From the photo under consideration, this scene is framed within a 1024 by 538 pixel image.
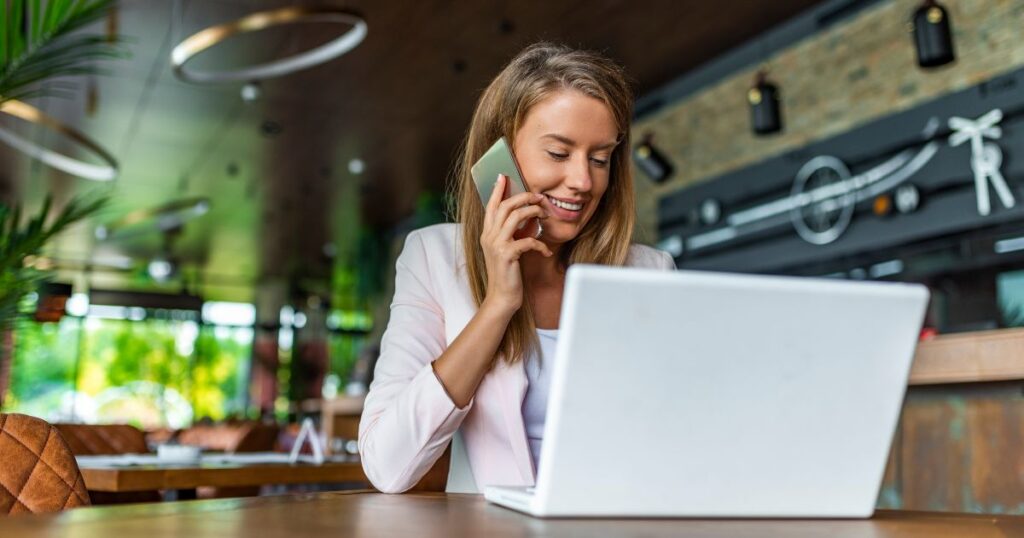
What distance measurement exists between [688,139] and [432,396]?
6.69 metres

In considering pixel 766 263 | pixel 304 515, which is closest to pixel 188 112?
pixel 766 263

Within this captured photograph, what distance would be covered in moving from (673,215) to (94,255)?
11.2 m

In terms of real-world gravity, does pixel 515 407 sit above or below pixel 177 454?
above

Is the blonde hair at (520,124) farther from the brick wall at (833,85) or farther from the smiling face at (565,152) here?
the brick wall at (833,85)

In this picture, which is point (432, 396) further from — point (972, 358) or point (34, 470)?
point (972, 358)

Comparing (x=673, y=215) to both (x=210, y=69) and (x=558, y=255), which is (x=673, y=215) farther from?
(x=558, y=255)

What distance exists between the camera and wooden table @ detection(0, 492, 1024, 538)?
71 cm

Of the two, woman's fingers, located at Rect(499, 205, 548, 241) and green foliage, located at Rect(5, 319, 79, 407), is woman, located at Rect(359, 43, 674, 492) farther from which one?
green foliage, located at Rect(5, 319, 79, 407)

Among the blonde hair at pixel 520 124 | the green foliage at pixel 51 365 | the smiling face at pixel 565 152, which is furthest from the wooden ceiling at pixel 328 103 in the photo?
the green foliage at pixel 51 365

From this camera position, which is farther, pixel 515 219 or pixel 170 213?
pixel 170 213

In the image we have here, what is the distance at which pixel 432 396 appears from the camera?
3.89 ft

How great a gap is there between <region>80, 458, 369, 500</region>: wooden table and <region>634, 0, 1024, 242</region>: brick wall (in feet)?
8.98

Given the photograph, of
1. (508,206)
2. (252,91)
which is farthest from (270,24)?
(508,206)

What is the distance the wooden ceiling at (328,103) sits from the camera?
21.3 feet
